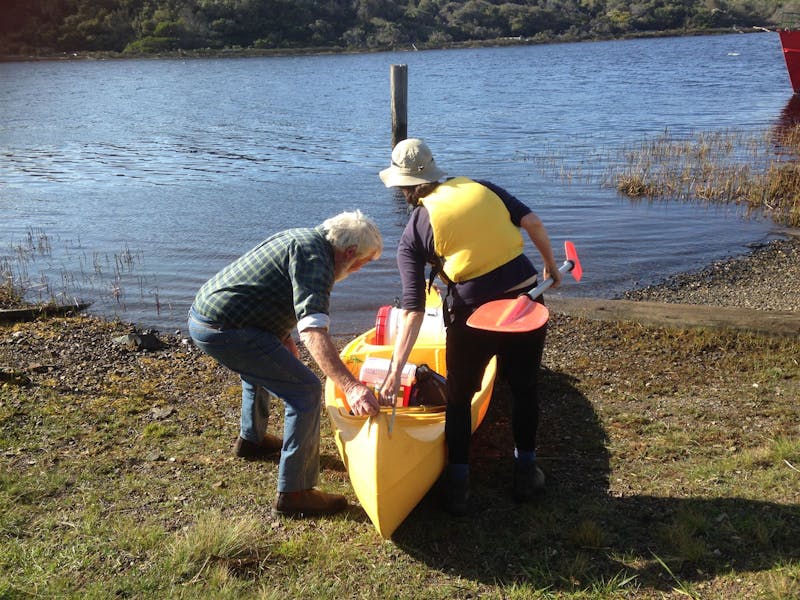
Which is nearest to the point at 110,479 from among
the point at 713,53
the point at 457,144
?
the point at 457,144

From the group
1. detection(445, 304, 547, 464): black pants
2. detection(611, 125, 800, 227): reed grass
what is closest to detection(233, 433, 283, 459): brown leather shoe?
detection(445, 304, 547, 464): black pants

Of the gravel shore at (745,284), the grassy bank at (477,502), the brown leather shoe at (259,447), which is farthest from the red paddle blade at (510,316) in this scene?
the gravel shore at (745,284)

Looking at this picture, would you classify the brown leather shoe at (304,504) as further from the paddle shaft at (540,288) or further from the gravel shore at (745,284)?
the gravel shore at (745,284)

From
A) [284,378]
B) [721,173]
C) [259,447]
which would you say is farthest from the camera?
[721,173]

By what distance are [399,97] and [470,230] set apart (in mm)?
13325

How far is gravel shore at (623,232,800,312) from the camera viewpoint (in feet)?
29.6

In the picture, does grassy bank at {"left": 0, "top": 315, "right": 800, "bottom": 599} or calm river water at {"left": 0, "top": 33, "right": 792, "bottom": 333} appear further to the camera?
calm river water at {"left": 0, "top": 33, "right": 792, "bottom": 333}

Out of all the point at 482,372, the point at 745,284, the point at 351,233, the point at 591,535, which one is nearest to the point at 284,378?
the point at 351,233

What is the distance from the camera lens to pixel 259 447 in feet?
17.0

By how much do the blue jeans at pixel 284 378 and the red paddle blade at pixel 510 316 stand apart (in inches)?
37.7

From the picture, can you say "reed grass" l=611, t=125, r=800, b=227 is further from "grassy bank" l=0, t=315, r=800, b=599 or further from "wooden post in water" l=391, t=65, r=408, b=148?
"grassy bank" l=0, t=315, r=800, b=599

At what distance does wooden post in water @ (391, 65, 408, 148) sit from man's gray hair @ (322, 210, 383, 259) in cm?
1295

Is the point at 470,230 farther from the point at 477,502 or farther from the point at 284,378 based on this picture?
the point at 477,502

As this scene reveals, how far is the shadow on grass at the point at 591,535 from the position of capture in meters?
Answer: 3.79
